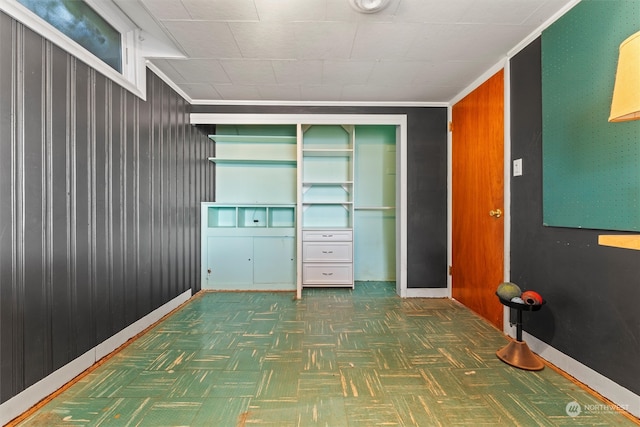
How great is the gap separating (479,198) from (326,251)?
5.93 feet

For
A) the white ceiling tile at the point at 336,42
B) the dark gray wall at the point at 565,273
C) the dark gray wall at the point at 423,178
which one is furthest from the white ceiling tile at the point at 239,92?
the dark gray wall at the point at 565,273

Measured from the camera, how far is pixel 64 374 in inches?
64.1

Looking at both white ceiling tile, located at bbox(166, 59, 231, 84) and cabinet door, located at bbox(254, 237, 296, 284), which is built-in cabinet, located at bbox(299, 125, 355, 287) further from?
white ceiling tile, located at bbox(166, 59, 231, 84)

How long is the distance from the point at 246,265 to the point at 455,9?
3.16m

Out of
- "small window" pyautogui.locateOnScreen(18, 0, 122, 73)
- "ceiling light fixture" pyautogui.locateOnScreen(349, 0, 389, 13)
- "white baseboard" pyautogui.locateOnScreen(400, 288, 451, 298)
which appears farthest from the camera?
"white baseboard" pyautogui.locateOnScreen(400, 288, 451, 298)

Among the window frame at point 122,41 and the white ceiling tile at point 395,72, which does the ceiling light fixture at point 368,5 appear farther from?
the window frame at point 122,41

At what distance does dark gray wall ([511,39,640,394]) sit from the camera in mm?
1428

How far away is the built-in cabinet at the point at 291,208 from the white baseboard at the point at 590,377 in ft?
6.61

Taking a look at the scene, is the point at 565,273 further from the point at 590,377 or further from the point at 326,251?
the point at 326,251

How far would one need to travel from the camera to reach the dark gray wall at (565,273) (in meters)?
1.43

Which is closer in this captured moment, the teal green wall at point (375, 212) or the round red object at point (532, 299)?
the round red object at point (532, 299)

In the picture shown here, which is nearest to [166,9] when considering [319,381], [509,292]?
[319,381]

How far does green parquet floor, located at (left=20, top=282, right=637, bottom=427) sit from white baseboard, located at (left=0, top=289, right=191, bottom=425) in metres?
0.07

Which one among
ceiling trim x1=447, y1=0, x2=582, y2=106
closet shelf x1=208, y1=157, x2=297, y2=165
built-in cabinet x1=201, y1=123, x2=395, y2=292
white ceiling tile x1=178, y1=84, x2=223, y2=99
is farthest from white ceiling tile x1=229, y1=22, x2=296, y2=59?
ceiling trim x1=447, y1=0, x2=582, y2=106
